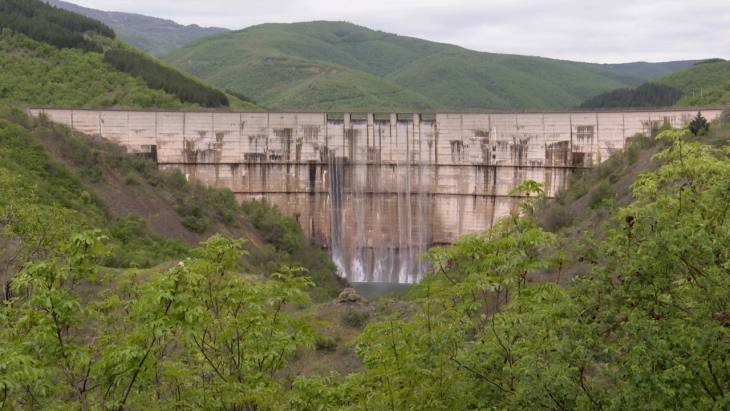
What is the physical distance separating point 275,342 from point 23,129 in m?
28.9

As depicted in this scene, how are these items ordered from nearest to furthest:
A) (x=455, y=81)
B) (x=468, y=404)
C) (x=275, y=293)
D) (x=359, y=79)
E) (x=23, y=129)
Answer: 1. (x=468, y=404)
2. (x=275, y=293)
3. (x=23, y=129)
4. (x=359, y=79)
5. (x=455, y=81)

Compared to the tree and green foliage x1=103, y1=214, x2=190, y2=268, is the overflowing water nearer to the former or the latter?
green foliage x1=103, y1=214, x2=190, y2=268

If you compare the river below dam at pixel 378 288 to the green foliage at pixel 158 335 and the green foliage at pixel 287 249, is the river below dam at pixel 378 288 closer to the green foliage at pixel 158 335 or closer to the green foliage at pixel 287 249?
the green foliage at pixel 287 249

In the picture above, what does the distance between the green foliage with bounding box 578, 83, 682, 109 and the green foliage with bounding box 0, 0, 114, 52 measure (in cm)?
4986

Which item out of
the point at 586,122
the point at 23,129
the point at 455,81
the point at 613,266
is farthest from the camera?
the point at 455,81

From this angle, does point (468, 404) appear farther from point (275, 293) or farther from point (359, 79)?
point (359, 79)

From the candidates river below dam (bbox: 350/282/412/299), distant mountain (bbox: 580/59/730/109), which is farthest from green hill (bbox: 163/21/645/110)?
river below dam (bbox: 350/282/412/299)

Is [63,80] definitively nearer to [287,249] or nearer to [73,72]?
[73,72]

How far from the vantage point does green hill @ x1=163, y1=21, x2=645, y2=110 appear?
9225 centimetres

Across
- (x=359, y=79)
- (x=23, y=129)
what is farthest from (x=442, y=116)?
(x=359, y=79)

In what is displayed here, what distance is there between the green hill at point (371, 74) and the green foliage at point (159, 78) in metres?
27.2

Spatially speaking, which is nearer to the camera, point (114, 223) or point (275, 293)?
point (275, 293)

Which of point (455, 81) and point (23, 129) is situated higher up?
point (455, 81)

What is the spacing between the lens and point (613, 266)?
288 inches
